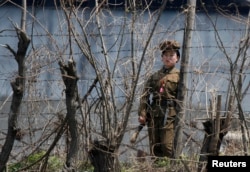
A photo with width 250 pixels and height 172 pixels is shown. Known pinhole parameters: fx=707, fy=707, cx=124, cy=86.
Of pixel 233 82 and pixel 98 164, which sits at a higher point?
pixel 233 82

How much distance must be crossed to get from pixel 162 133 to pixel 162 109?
0.31m

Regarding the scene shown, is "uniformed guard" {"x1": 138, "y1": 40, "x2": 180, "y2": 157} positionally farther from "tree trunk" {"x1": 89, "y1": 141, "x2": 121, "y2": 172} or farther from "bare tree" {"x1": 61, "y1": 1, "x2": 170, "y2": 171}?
"tree trunk" {"x1": 89, "y1": 141, "x2": 121, "y2": 172}

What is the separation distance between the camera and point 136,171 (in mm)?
7082

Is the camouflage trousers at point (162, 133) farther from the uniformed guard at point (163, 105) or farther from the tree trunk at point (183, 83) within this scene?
the tree trunk at point (183, 83)

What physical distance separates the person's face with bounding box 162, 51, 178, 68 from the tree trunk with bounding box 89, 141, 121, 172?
1.63m

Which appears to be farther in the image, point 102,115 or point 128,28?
point 128,28

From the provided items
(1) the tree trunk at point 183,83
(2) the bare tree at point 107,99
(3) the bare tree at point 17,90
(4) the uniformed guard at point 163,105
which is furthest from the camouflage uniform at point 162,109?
(3) the bare tree at point 17,90

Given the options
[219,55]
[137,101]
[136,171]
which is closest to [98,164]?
[136,171]

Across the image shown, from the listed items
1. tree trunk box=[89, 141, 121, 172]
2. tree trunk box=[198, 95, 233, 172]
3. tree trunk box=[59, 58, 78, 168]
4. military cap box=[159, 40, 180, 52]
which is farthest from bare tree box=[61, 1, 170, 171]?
tree trunk box=[198, 95, 233, 172]

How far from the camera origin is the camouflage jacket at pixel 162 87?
7.57 metres

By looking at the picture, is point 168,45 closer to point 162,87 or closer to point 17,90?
point 162,87

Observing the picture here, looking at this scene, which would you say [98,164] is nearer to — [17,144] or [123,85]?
[123,85]

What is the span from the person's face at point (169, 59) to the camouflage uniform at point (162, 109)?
0.25ft

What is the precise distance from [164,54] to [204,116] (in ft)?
2.94
